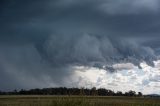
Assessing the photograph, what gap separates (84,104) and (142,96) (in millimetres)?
6604

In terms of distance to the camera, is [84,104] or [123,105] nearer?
[84,104]

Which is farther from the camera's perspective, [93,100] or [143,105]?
[143,105]

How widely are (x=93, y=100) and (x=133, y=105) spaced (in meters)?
2.87

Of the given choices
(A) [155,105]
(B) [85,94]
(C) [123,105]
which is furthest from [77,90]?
(A) [155,105]

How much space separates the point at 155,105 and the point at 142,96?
2.19 meters

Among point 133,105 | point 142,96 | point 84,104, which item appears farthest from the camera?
point 142,96

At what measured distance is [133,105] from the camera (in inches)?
810

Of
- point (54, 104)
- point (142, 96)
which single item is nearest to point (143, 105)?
point (142, 96)

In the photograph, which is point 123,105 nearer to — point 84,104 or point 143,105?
point 143,105

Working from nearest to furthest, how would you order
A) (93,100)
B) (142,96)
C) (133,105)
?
(93,100) < (133,105) < (142,96)

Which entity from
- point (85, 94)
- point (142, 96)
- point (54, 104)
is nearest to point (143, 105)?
point (142, 96)

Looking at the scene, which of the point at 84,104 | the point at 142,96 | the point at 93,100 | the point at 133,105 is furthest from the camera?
the point at 142,96

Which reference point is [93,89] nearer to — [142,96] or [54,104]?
[54,104]

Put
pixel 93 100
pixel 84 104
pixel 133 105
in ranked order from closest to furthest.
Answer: pixel 84 104
pixel 93 100
pixel 133 105
